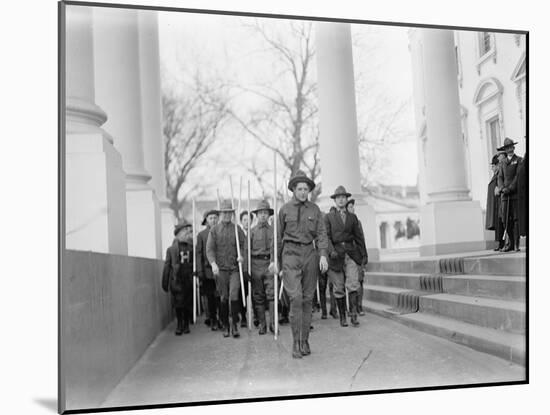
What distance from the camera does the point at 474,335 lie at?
5.07m

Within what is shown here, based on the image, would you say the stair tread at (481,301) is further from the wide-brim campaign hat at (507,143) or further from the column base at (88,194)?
the column base at (88,194)

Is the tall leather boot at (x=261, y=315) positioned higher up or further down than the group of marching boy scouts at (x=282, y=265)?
further down

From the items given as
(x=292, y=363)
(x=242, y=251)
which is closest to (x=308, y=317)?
(x=292, y=363)

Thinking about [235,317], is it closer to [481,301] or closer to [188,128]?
[188,128]

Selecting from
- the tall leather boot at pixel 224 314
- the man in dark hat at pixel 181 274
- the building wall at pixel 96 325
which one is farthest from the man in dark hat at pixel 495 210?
the building wall at pixel 96 325

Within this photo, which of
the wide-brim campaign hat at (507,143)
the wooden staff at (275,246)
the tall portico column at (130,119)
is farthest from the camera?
the wide-brim campaign hat at (507,143)

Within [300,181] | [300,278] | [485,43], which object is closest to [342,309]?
[300,278]

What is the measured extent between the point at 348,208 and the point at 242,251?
96cm

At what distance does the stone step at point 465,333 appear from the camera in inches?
200

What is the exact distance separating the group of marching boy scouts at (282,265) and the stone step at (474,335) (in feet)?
1.58

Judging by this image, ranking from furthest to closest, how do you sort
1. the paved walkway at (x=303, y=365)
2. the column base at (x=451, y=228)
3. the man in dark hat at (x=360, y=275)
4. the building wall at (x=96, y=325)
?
1. the column base at (x=451, y=228)
2. the man in dark hat at (x=360, y=275)
3. the paved walkway at (x=303, y=365)
4. the building wall at (x=96, y=325)

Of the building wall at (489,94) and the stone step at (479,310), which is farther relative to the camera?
the building wall at (489,94)

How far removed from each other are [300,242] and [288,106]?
1036 millimetres

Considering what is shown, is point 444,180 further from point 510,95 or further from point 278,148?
point 278,148
